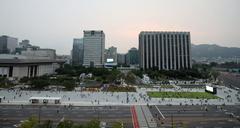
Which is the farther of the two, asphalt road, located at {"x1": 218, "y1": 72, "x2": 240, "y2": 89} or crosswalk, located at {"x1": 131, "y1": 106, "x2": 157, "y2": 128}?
asphalt road, located at {"x1": 218, "y1": 72, "x2": 240, "y2": 89}

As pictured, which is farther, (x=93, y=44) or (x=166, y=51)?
(x=93, y=44)

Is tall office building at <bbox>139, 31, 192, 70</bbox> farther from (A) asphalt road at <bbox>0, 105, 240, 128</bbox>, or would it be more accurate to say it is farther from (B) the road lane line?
(B) the road lane line

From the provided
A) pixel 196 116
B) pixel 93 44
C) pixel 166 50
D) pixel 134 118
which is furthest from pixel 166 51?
pixel 134 118

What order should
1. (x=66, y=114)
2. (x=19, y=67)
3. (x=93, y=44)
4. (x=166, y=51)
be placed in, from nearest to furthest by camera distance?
(x=66, y=114) → (x=19, y=67) → (x=166, y=51) → (x=93, y=44)

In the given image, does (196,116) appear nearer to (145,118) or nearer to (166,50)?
(145,118)

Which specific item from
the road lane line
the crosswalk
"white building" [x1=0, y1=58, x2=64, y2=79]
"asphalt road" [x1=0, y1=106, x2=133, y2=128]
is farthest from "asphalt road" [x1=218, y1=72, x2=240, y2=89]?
"white building" [x1=0, y1=58, x2=64, y2=79]

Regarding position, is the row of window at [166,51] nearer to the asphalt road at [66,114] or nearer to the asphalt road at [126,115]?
the asphalt road at [126,115]

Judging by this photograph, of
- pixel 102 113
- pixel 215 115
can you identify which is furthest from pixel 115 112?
pixel 215 115

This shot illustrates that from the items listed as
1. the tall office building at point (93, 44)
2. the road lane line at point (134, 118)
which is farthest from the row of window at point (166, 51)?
the road lane line at point (134, 118)

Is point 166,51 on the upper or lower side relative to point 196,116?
upper
